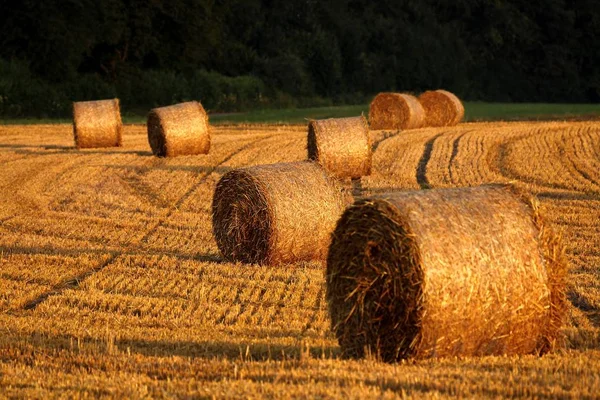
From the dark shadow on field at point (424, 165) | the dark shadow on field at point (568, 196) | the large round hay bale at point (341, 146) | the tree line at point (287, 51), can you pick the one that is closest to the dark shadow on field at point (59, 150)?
the large round hay bale at point (341, 146)

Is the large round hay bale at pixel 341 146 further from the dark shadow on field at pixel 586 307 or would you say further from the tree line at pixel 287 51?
the tree line at pixel 287 51

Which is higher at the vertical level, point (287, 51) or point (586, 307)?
point (287, 51)

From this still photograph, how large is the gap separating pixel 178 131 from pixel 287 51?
37124mm

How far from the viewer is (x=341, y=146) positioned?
2047cm

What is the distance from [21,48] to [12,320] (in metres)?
35.8

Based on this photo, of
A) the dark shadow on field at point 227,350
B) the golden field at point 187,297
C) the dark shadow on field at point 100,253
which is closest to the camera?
the golden field at point 187,297

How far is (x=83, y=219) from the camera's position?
16.2 metres

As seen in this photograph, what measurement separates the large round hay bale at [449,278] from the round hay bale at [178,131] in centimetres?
1555

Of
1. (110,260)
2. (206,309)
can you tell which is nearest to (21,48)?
(110,260)

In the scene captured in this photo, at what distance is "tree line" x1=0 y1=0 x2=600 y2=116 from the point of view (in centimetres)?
4328

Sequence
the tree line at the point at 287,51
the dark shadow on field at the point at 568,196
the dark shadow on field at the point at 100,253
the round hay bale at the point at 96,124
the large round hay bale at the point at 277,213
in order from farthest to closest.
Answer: the tree line at the point at 287,51, the round hay bale at the point at 96,124, the dark shadow on field at the point at 568,196, the dark shadow on field at the point at 100,253, the large round hay bale at the point at 277,213

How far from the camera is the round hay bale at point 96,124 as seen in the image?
1020 inches

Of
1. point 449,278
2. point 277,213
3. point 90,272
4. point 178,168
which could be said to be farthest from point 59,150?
point 449,278

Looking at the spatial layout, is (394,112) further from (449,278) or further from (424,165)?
(449,278)
